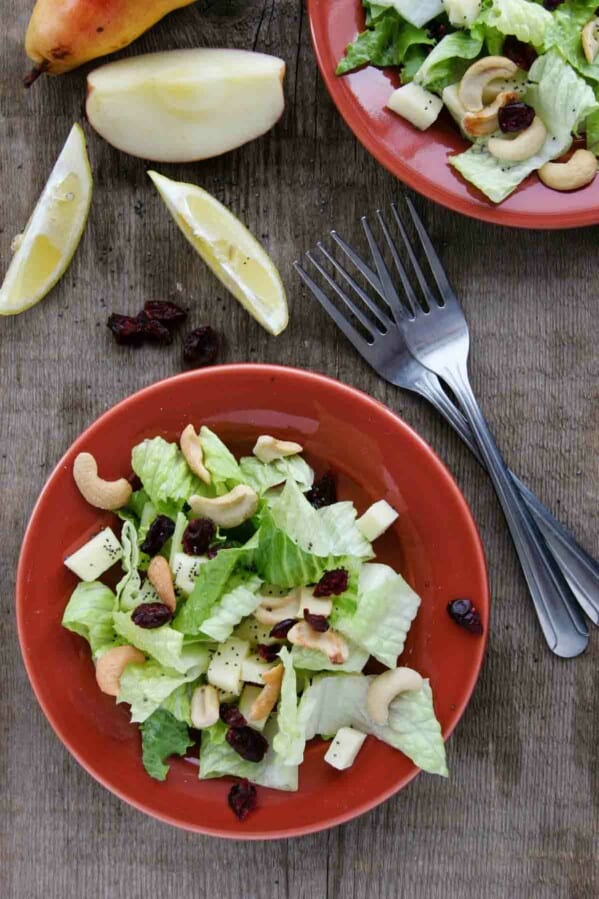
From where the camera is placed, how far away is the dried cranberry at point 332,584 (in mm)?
1474

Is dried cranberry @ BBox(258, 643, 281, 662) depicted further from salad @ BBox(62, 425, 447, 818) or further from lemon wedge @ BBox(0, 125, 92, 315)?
lemon wedge @ BBox(0, 125, 92, 315)

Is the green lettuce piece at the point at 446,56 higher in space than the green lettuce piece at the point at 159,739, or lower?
higher

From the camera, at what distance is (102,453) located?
5.02 ft

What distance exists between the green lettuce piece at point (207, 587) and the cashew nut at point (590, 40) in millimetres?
981

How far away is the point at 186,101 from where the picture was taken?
157 centimetres

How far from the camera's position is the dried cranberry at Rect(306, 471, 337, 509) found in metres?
1.59

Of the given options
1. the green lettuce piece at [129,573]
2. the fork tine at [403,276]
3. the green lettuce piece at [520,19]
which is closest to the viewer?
the green lettuce piece at [520,19]

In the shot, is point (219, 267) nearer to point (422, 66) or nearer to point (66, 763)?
point (422, 66)

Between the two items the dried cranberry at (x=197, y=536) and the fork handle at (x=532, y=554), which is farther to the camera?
the fork handle at (x=532, y=554)

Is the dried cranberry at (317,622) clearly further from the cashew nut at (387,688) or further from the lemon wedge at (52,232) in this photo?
the lemon wedge at (52,232)

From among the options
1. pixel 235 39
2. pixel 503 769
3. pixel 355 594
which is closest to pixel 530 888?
pixel 503 769

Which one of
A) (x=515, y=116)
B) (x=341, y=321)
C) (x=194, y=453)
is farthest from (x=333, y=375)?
(x=515, y=116)

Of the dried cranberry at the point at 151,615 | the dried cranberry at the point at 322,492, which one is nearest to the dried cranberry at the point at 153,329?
the dried cranberry at the point at 322,492

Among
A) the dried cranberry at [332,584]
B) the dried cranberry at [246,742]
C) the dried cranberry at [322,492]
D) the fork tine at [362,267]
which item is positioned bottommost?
the dried cranberry at [246,742]
